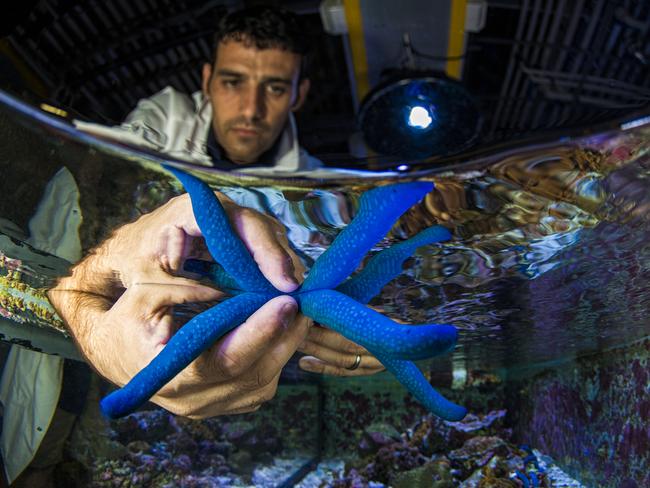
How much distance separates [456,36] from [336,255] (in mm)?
2349

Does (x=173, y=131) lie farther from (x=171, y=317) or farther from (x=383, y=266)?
(x=383, y=266)

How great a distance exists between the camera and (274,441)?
115 inches

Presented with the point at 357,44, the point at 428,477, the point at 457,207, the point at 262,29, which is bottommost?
the point at 428,477

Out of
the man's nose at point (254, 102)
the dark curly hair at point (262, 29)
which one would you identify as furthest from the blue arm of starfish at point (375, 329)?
the dark curly hair at point (262, 29)

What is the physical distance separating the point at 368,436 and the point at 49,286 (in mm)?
2075

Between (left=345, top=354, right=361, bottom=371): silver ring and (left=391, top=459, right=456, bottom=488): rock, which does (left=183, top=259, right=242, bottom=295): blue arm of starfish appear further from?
(left=391, top=459, right=456, bottom=488): rock

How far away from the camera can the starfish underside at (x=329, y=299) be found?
109 cm

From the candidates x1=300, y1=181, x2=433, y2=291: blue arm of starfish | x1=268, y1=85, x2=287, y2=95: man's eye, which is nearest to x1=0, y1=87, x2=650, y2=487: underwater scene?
x1=300, y1=181, x2=433, y2=291: blue arm of starfish

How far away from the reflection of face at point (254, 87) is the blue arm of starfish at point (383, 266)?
1.06 meters

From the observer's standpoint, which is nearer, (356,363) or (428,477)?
(356,363)

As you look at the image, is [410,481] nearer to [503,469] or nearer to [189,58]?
[503,469]

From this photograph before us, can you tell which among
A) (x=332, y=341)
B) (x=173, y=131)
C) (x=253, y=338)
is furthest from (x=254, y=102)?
(x=253, y=338)

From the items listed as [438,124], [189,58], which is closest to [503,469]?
[438,124]

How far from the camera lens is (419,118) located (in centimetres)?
279
